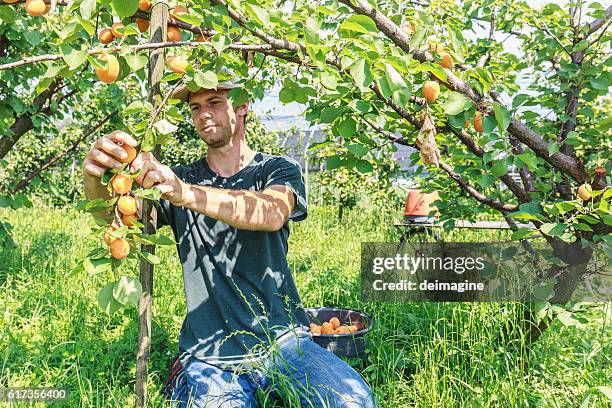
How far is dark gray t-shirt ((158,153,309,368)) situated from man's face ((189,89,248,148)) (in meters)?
0.17

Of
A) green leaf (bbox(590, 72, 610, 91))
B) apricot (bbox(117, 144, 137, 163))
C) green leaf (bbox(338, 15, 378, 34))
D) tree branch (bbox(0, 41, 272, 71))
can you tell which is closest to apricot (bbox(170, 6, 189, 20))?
tree branch (bbox(0, 41, 272, 71))

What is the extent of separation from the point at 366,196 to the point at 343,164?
4.97 m

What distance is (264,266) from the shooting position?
1.86 meters

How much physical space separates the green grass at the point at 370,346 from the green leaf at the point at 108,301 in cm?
7

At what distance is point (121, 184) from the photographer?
107 centimetres

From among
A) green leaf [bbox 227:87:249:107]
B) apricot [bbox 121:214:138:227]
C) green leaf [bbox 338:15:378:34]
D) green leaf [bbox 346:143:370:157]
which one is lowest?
apricot [bbox 121:214:138:227]

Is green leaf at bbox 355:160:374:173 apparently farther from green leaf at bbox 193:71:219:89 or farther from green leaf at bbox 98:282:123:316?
green leaf at bbox 98:282:123:316

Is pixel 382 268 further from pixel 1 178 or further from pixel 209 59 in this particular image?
pixel 1 178

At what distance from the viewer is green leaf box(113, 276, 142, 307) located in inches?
39.7

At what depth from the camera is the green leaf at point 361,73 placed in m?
1.04

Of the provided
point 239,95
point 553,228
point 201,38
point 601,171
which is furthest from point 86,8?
point 601,171

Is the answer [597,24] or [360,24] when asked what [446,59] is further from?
[597,24]

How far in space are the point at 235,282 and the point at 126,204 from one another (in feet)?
2.68

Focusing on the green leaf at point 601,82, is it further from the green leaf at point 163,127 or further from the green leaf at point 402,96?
the green leaf at point 163,127
